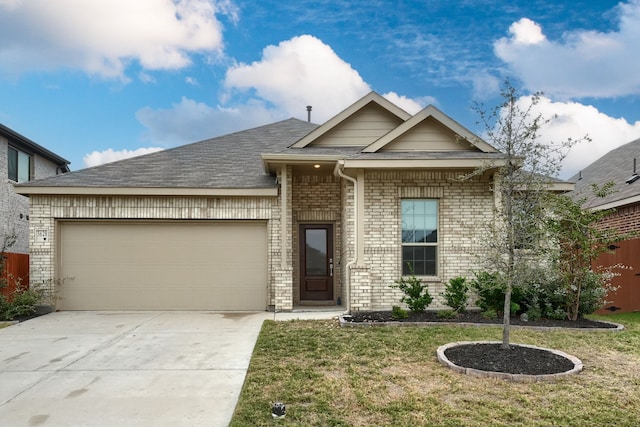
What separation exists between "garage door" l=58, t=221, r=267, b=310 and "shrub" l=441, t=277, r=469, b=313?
431cm

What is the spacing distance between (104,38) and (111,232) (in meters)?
5.50

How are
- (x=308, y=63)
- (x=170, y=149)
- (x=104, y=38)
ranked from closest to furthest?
(x=104, y=38) → (x=170, y=149) → (x=308, y=63)

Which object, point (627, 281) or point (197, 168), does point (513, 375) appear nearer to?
point (627, 281)

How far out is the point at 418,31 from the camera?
48.0ft

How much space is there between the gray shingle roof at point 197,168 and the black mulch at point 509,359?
20.7ft

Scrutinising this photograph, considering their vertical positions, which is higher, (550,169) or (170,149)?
(170,149)

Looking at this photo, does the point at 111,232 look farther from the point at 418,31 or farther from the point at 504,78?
the point at 418,31

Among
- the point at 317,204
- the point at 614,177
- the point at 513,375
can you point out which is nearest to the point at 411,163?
the point at 317,204

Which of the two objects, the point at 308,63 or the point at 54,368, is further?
the point at 308,63

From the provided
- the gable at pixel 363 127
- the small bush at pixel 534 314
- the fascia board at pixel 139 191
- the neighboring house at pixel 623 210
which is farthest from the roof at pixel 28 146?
the neighboring house at pixel 623 210

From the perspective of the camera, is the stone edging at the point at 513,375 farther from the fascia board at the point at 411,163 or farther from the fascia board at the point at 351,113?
the fascia board at the point at 351,113

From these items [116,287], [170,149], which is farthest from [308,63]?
[116,287]

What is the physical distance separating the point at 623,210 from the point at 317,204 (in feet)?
28.2

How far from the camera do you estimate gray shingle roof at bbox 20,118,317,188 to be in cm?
1134
